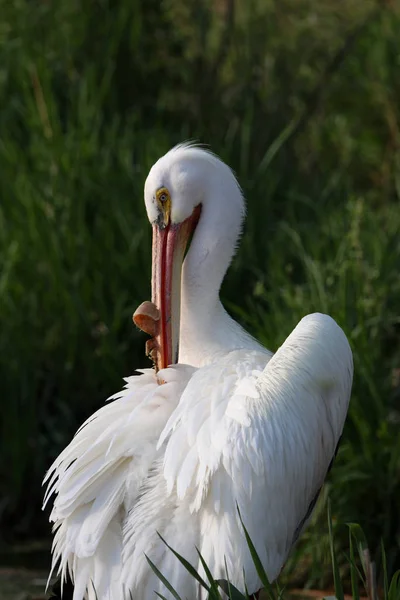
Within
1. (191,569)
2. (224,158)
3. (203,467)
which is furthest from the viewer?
(224,158)

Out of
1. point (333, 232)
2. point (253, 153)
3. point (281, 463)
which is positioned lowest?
point (281, 463)

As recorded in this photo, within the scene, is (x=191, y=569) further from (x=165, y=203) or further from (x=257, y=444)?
(x=165, y=203)

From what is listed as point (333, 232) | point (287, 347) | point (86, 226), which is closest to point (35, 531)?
point (86, 226)

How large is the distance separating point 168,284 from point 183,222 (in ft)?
0.75

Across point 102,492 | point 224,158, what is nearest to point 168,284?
point 102,492

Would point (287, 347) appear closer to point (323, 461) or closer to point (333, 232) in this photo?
point (323, 461)

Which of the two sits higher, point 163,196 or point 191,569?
point 163,196

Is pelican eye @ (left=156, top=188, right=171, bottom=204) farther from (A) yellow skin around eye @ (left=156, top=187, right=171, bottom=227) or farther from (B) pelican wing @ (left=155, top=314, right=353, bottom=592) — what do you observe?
(B) pelican wing @ (left=155, top=314, right=353, bottom=592)

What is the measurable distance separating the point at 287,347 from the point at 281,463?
1.27 feet

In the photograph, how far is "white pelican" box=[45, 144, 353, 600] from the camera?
11.9ft

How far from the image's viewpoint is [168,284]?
4500 mm

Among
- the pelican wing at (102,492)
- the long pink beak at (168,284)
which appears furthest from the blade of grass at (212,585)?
the long pink beak at (168,284)

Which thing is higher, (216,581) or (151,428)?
(151,428)

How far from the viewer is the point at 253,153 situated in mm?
7227
